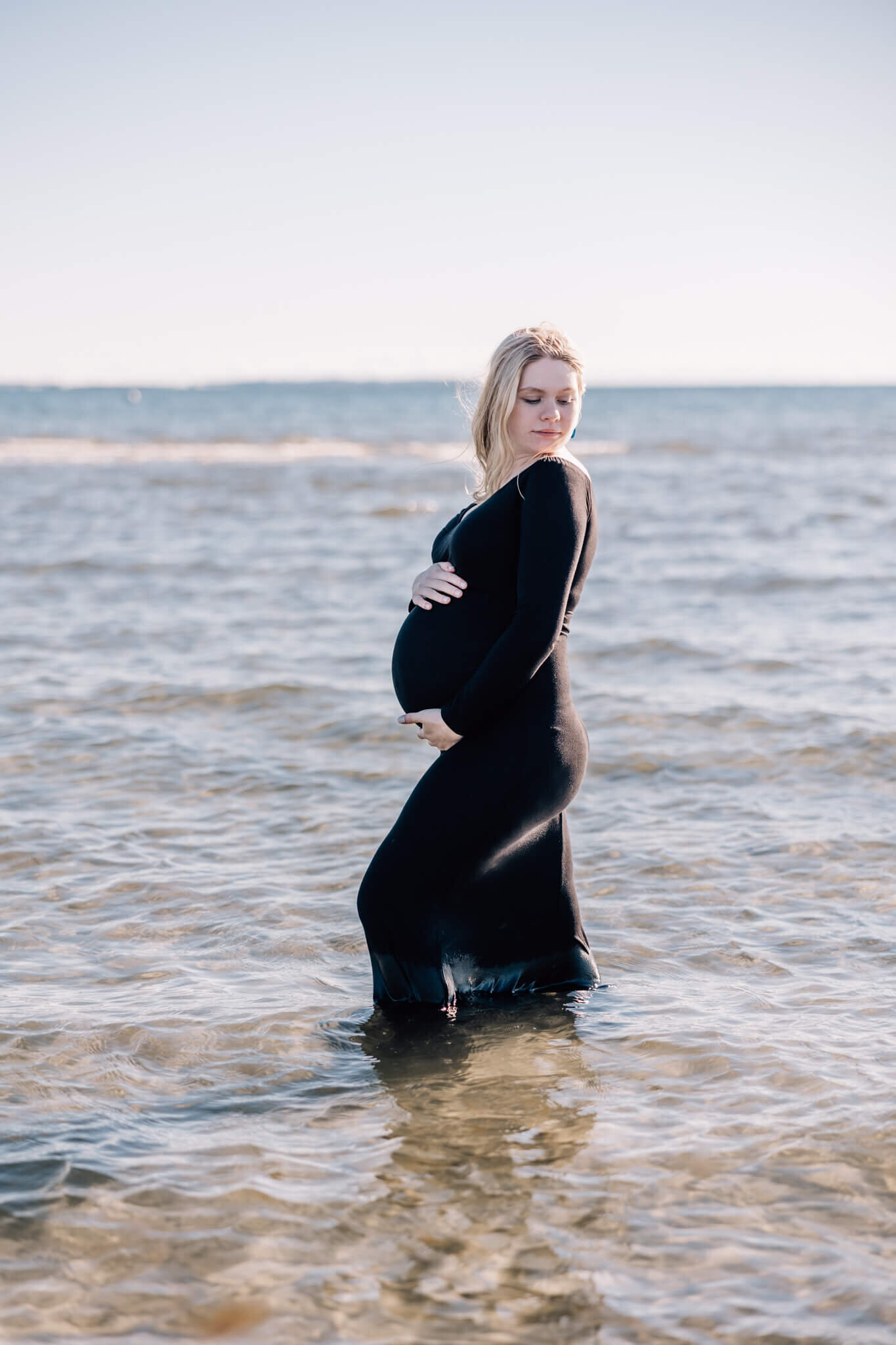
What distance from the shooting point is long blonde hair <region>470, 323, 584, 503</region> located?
3564mm

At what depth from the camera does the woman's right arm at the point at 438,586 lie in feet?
11.8

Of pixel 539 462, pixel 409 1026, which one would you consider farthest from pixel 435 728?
pixel 409 1026

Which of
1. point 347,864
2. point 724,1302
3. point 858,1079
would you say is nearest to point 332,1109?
point 724,1302

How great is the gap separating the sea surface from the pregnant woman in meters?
0.15

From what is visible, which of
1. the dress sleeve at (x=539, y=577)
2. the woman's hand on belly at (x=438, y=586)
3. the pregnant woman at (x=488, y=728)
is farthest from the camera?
the woman's hand on belly at (x=438, y=586)

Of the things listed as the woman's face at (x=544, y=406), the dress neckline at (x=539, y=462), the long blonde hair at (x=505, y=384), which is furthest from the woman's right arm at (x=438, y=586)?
the woman's face at (x=544, y=406)

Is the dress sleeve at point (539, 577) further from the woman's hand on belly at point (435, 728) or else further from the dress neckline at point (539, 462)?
the woman's hand on belly at point (435, 728)

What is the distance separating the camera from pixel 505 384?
11.7 ft

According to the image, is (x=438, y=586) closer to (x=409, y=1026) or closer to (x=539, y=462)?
(x=539, y=462)

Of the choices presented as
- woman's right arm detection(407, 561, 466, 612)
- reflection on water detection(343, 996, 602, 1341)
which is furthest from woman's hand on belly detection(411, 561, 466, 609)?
reflection on water detection(343, 996, 602, 1341)

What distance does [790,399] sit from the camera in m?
106

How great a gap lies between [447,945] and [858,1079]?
4.08 feet

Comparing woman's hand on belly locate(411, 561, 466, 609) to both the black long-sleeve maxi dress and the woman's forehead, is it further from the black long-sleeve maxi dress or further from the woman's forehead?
the woman's forehead

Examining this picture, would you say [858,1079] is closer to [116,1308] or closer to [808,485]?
[116,1308]
